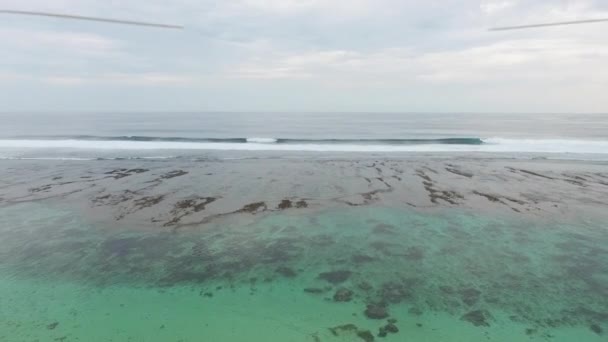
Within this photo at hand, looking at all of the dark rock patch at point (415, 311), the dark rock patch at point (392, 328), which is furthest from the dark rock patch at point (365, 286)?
the dark rock patch at point (392, 328)

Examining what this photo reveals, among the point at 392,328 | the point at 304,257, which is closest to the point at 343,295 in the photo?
the point at 392,328

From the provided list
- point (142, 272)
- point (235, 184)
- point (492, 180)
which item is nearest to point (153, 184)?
point (235, 184)

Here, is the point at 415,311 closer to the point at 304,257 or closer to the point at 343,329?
the point at 343,329

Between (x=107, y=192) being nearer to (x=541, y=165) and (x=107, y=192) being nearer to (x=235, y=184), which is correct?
(x=235, y=184)

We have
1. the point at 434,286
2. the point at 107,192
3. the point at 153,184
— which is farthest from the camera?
the point at 153,184

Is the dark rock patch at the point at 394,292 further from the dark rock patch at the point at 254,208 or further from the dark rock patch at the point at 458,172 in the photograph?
the dark rock patch at the point at 458,172

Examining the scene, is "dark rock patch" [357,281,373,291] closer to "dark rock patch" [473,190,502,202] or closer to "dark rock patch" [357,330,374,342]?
"dark rock patch" [357,330,374,342]

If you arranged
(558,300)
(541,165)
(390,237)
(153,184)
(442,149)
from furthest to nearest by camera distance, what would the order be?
(442,149) < (541,165) < (153,184) < (390,237) < (558,300)
